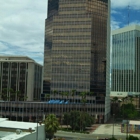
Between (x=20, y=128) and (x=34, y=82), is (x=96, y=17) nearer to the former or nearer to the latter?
(x=34, y=82)

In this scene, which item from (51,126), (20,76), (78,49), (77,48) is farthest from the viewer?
(20,76)

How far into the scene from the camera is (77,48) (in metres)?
162

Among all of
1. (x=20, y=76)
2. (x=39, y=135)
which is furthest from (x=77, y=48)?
(x=39, y=135)

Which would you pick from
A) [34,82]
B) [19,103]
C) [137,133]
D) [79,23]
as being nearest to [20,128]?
[137,133]

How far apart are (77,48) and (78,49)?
2.92 feet

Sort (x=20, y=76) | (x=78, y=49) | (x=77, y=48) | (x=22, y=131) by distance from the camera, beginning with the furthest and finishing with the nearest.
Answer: (x=20, y=76), (x=77, y=48), (x=78, y=49), (x=22, y=131)

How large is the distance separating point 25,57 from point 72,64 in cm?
Result: 3998

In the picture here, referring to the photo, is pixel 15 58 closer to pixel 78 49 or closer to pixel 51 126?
pixel 78 49

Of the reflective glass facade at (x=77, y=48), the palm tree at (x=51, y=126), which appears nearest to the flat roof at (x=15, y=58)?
the reflective glass facade at (x=77, y=48)

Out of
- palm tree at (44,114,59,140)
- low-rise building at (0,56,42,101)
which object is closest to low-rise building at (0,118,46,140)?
palm tree at (44,114,59,140)

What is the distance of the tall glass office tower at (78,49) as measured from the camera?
16038 centimetres

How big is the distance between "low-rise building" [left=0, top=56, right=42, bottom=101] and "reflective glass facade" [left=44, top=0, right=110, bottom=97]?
15632mm

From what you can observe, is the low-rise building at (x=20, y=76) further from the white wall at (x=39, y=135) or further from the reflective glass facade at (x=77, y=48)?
the white wall at (x=39, y=135)

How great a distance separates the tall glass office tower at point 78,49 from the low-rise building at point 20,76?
15538 millimetres
